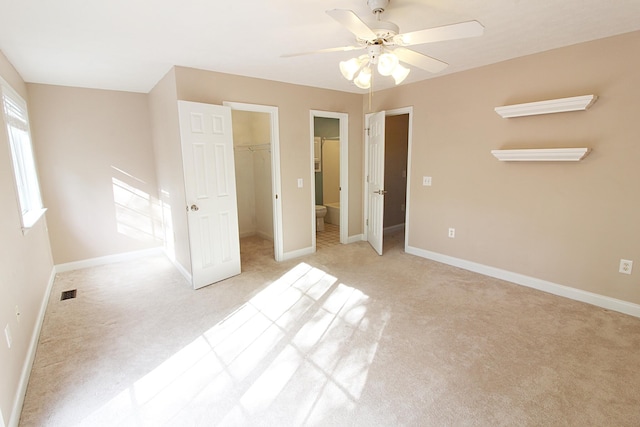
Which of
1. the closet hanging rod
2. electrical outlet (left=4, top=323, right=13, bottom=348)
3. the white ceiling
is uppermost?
the white ceiling

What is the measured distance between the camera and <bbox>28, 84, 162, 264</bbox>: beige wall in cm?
380

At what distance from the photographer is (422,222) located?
429 centimetres

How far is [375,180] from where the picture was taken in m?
4.52

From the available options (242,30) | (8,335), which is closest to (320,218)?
(242,30)

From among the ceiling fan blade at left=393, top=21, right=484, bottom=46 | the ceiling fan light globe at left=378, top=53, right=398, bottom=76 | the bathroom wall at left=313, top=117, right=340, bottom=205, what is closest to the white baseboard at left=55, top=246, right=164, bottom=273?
the bathroom wall at left=313, top=117, right=340, bottom=205

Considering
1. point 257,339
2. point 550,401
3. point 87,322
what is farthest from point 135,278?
point 550,401

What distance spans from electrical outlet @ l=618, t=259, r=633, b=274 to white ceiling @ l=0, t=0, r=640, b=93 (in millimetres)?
1959

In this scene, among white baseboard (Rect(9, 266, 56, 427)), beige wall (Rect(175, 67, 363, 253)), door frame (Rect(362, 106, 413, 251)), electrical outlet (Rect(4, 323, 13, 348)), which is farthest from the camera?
door frame (Rect(362, 106, 413, 251))

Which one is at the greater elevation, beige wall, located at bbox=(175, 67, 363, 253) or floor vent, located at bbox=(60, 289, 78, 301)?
beige wall, located at bbox=(175, 67, 363, 253)

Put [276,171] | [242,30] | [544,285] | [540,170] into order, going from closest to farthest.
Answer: [242,30], [540,170], [544,285], [276,171]

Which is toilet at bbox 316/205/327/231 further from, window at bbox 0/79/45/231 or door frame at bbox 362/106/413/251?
window at bbox 0/79/45/231

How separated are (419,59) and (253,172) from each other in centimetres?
403

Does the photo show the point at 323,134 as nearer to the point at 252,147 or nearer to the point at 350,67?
the point at 252,147

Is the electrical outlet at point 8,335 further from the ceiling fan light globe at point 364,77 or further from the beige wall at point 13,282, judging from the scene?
the ceiling fan light globe at point 364,77
